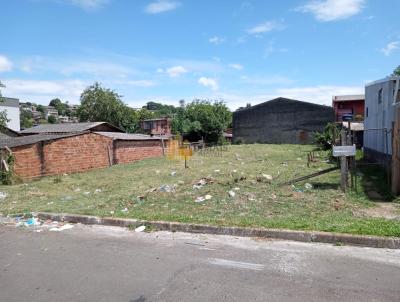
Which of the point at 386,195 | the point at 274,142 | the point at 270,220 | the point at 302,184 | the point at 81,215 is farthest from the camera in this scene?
the point at 274,142

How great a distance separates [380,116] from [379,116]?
262mm

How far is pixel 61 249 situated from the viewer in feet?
20.5

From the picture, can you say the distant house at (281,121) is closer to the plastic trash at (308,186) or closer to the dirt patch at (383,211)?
the plastic trash at (308,186)

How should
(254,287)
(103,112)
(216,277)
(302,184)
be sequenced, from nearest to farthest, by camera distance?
(254,287) < (216,277) < (302,184) < (103,112)

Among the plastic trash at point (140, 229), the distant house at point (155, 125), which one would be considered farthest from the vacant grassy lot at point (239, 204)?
the distant house at point (155, 125)

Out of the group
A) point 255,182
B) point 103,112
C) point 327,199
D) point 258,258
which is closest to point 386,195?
point 327,199

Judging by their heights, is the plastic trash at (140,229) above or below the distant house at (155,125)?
below

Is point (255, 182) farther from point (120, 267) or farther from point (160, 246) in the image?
point (120, 267)

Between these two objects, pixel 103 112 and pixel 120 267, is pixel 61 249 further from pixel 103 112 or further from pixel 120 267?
pixel 103 112

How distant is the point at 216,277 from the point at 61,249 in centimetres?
292

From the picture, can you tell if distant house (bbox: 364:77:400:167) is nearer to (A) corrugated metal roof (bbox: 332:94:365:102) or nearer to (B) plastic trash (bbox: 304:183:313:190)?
(B) plastic trash (bbox: 304:183:313:190)

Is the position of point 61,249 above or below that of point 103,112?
below

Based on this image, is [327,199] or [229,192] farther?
[229,192]

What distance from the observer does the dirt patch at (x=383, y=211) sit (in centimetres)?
737
